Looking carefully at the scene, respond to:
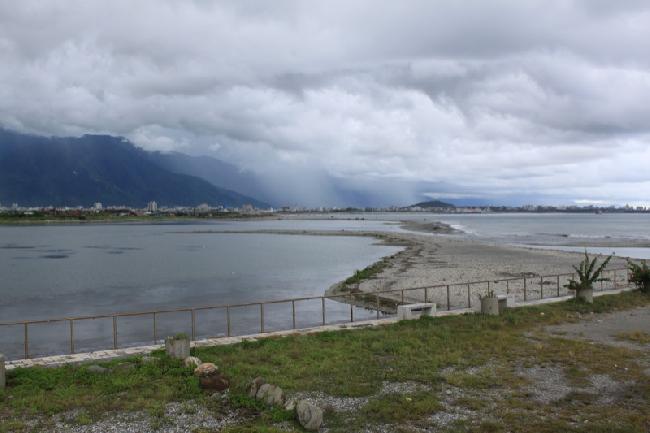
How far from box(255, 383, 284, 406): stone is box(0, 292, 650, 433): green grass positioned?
0.74 ft

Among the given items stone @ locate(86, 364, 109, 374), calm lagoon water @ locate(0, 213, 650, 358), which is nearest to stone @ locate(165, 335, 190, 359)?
stone @ locate(86, 364, 109, 374)

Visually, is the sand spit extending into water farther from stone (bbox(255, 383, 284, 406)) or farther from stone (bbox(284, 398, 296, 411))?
stone (bbox(284, 398, 296, 411))

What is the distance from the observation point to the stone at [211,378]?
13406 millimetres

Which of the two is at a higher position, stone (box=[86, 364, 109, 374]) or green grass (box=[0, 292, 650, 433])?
stone (box=[86, 364, 109, 374])

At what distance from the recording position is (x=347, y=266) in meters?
65.6

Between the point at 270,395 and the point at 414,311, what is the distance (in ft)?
39.1

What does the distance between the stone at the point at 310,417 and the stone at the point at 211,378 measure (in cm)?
308

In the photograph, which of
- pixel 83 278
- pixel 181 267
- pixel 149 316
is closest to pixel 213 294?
pixel 149 316

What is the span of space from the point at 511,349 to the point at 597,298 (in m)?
12.8

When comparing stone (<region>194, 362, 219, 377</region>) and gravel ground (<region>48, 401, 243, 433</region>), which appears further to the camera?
stone (<region>194, 362, 219, 377</region>)

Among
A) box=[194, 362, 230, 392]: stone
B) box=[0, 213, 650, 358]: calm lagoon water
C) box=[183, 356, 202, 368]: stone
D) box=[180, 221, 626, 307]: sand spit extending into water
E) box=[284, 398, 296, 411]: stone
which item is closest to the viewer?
box=[284, 398, 296, 411]: stone

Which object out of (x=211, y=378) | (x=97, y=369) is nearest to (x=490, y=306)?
(x=211, y=378)

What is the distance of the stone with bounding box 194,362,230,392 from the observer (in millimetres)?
13406

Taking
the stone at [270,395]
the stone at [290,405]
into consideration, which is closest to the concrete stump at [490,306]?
the stone at [270,395]
